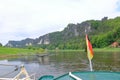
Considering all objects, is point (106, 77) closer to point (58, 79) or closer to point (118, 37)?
point (58, 79)

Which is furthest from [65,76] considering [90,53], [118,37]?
[118,37]

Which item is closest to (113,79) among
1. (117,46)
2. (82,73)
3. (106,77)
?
(106,77)

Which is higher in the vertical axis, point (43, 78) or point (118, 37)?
point (118, 37)

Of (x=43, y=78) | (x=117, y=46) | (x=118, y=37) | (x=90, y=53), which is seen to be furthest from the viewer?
(x=118, y=37)

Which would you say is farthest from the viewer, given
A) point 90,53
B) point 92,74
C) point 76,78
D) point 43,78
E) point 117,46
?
point 117,46

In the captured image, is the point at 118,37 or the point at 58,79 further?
the point at 118,37

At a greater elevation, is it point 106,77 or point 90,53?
point 90,53

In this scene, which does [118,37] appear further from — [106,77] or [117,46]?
[106,77]

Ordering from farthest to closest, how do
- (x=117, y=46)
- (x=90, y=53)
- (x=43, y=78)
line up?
(x=117, y=46) < (x=43, y=78) < (x=90, y=53)

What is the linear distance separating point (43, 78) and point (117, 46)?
163 m

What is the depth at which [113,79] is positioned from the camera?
9602mm

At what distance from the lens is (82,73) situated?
10383mm

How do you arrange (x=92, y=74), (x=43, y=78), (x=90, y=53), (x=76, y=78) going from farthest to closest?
(x=43, y=78)
(x=90, y=53)
(x=92, y=74)
(x=76, y=78)

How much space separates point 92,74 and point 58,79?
4.12 feet
